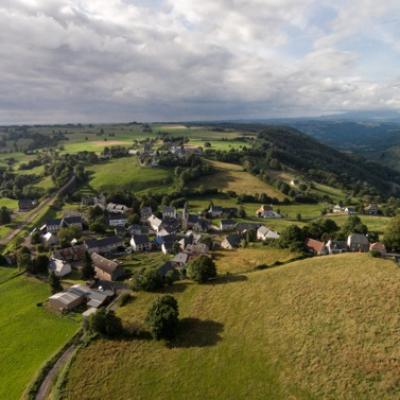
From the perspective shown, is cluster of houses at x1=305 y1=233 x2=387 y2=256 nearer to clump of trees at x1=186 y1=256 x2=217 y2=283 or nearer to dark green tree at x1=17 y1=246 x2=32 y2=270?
clump of trees at x1=186 y1=256 x2=217 y2=283

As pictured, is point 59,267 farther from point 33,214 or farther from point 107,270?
point 33,214

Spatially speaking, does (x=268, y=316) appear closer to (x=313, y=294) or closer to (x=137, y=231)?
(x=313, y=294)

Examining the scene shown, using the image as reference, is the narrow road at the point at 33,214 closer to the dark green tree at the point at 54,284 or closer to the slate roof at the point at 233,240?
the dark green tree at the point at 54,284

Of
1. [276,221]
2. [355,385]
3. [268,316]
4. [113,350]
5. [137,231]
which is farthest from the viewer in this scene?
[276,221]

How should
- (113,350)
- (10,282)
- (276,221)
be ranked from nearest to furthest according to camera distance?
(113,350), (10,282), (276,221)

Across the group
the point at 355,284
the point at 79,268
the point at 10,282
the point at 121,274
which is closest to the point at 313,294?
the point at 355,284

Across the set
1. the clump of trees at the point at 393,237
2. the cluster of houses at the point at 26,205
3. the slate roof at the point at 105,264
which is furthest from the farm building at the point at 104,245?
the clump of trees at the point at 393,237

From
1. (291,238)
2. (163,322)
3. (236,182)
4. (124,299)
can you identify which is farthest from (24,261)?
(236,182)
